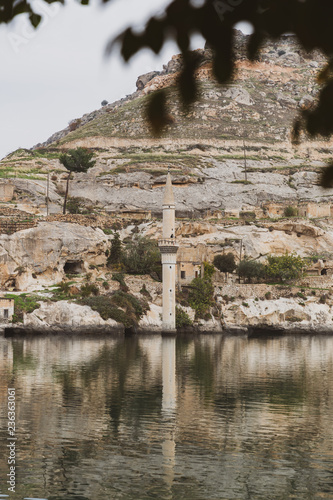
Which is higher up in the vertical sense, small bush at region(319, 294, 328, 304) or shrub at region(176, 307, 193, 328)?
small bush at region(319, 294, 328, 304)

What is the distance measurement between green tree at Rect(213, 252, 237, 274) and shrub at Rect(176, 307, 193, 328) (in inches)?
282

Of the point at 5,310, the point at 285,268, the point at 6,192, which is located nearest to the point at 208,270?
the point at 285,268

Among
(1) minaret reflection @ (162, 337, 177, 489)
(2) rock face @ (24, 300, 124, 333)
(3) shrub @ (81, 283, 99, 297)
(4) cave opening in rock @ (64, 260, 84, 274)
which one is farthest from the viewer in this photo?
(4) cave opening in rock @ (64, 260, 84, 274)

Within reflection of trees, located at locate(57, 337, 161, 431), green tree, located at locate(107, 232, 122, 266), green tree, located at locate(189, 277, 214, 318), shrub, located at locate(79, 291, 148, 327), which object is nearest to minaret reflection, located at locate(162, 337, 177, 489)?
reflection of trees, located at locate(57, 337, 161, 431)

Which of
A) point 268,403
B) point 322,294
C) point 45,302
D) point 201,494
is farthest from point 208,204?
point 201,494

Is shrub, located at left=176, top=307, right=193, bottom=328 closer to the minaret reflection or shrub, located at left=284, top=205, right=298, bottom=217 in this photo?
the minaret reflection

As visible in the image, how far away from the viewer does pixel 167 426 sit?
1730 cm

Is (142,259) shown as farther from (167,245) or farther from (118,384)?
(118,384)

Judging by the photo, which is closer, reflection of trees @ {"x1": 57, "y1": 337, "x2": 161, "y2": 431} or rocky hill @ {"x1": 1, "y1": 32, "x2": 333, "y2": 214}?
reflection of trees @ {"x1": 57, "y1": 337, "x2": 161, "y2": 431}

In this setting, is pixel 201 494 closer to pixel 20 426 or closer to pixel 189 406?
pixel 20 426

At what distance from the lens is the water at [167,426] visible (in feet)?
41.1

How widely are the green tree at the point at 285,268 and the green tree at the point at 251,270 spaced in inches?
20.5

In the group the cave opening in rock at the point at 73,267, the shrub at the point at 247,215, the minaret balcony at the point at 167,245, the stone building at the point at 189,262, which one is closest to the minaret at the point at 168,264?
the minaret balcony at the point at 167,245

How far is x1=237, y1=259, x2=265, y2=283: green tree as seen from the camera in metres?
52.3
